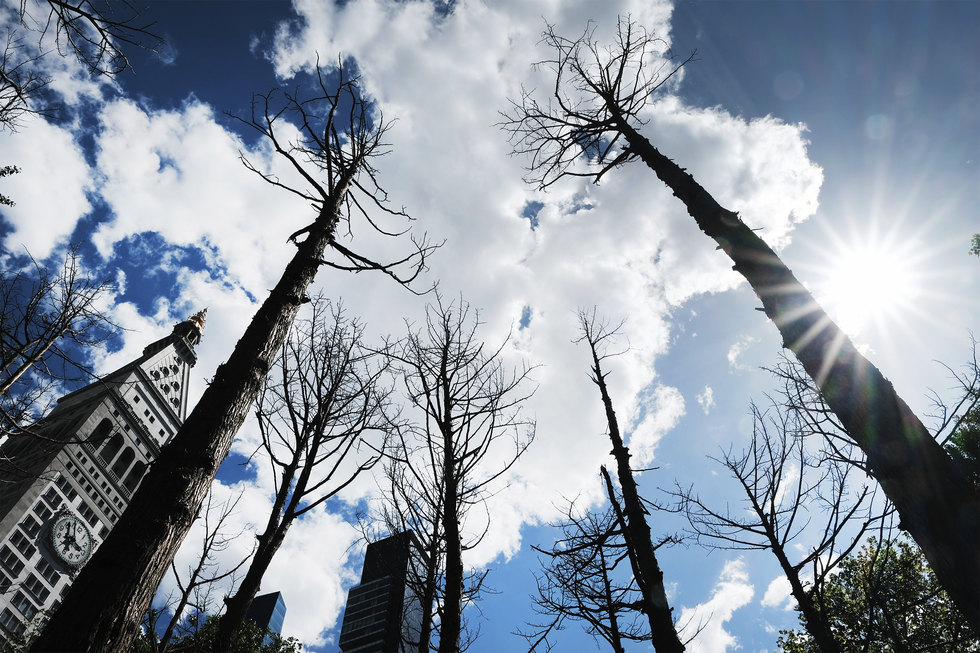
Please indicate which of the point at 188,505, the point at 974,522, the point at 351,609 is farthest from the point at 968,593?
the point at 351,609

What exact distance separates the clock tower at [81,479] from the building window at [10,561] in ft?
0.27

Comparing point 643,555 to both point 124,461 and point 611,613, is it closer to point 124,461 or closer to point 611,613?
point 611,613

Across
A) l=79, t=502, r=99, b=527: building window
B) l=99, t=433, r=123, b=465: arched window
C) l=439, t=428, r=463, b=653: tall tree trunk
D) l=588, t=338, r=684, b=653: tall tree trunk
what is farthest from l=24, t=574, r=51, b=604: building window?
l=588, t=338, r=684, b=653: tall tree trunk

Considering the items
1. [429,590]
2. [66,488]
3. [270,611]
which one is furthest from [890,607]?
[270,611]

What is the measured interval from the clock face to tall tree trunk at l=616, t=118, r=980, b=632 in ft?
238

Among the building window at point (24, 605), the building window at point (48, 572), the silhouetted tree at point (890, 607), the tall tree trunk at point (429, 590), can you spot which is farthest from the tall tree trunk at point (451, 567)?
the building window at point (48, 572)

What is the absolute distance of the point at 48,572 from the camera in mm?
49344

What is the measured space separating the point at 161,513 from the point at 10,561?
223 ft

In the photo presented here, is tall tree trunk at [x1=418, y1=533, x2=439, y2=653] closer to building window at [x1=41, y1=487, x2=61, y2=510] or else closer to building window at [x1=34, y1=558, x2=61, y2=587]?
building window at [x1=34, y1=558, x2=61, y2=587]

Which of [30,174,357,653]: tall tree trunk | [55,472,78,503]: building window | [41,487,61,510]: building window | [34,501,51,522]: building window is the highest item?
[55,472,78,503]: building window

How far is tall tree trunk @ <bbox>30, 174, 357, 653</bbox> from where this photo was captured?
2.08 m

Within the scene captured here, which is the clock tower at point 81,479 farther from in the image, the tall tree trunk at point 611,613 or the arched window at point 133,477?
the tall tree trunk at point 611,613

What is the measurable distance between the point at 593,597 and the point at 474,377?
13.8 ft

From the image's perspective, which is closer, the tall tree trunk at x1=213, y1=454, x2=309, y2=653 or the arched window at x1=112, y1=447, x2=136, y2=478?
the tall tree trunk at x1=213, y1=454, x2=309, y2=653
